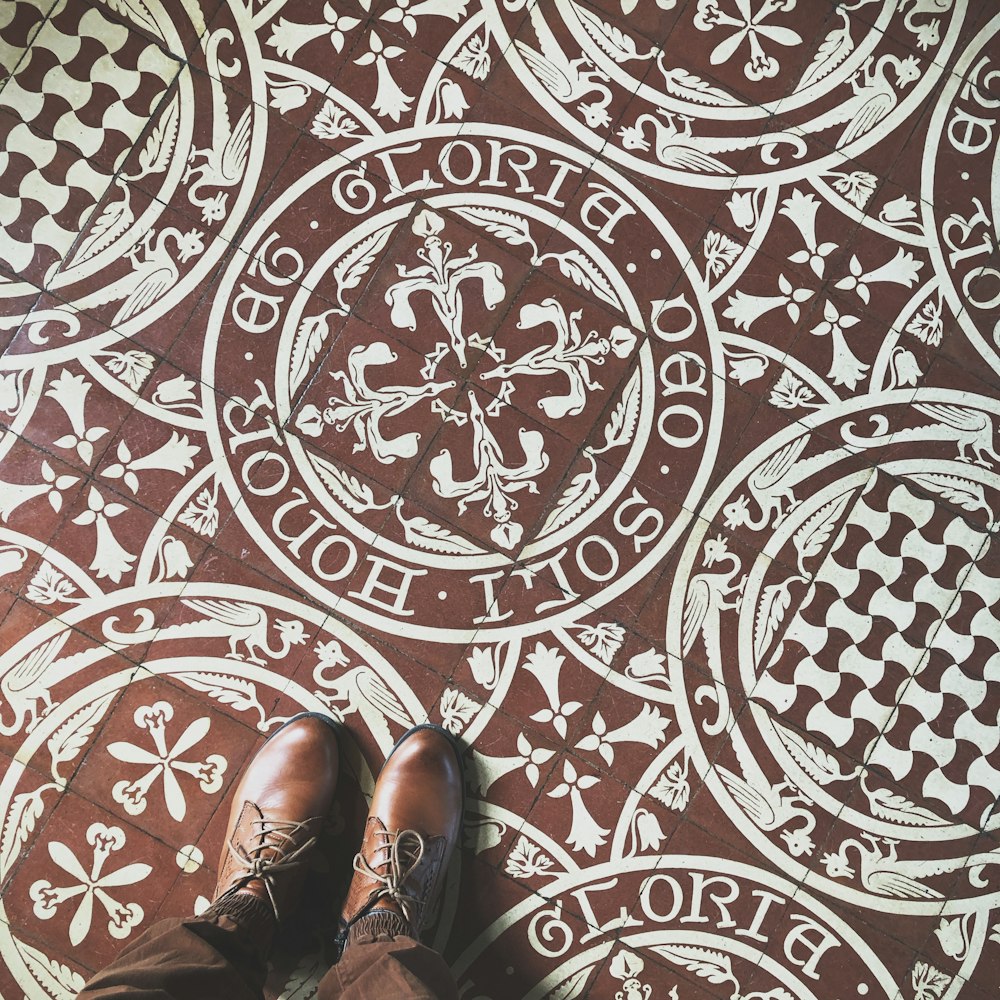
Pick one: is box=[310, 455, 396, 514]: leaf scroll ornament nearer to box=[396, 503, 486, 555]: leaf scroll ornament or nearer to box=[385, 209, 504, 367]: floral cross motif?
box=[396, 503, 486, 555]: leaf scroll ornament

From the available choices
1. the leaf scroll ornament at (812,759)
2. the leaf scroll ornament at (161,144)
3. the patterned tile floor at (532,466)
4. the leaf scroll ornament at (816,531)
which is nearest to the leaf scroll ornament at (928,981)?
the patterned tile floor at (532,466)

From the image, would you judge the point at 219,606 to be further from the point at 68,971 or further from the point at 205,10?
the point at 205,10

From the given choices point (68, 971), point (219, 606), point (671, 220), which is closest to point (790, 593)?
point (671, 220)

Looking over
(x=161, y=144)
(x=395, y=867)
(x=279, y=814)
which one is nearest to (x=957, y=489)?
(x=395, y=867)

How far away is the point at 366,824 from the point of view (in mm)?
1443

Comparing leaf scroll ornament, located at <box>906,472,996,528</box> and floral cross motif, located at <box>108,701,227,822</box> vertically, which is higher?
leaf scroll ornament, located at <box>906,472,996,528</box>

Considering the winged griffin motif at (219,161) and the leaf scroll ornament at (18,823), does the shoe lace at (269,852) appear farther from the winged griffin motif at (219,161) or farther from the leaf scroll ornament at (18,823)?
the winged griffin motif at (219,161)

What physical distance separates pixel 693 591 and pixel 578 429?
0.34 m

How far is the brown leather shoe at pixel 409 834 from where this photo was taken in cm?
135

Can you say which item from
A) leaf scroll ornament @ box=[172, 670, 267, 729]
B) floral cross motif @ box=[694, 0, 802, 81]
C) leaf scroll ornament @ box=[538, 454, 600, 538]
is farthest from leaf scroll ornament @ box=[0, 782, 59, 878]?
floral cross motif @ box=[694, 0, 802, 81]

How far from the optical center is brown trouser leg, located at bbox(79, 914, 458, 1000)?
113 cm

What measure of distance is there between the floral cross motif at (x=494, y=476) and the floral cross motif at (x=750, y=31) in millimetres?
763

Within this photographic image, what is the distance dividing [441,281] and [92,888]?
1.16 metres

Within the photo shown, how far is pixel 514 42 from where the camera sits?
1.55 meters
